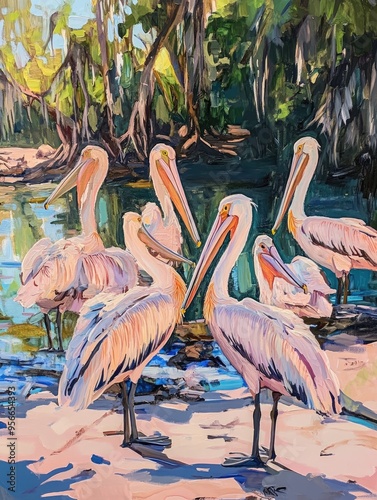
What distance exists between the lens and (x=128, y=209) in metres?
1.53

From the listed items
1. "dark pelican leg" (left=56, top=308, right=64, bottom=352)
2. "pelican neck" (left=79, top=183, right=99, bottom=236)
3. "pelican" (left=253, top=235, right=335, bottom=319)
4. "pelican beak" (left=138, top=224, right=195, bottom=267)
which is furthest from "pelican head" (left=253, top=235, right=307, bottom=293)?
"dark pelican leg" (left=56, top=308, right=64, bottom=352)

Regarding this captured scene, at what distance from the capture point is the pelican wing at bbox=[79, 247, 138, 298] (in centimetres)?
153

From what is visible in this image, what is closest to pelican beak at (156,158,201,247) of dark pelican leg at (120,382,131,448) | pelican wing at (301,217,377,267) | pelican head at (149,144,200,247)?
pelican head at (149,144,200,247)

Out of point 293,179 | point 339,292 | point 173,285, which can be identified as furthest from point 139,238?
point 339,292

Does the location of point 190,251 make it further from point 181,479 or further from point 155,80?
point 181,479

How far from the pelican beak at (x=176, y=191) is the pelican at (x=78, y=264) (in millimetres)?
167

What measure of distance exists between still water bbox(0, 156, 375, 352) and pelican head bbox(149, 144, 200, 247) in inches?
0.8

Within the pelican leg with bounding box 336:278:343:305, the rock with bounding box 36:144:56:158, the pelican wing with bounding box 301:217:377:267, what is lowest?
the pelican leg with bounding box 336:278:343:305

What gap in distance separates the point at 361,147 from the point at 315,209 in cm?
22

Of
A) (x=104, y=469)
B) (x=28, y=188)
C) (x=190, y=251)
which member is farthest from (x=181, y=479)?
(x=28, y=188)

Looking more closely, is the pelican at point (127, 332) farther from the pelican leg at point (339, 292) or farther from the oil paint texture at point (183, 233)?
the pelican leg at point (339, 292)

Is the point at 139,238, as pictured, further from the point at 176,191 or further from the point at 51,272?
the point at 51,272

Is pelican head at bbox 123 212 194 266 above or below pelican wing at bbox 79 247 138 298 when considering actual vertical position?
→ above

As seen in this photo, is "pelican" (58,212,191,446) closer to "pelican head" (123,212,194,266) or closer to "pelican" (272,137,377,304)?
"pelican head" (123,212,194,266)
